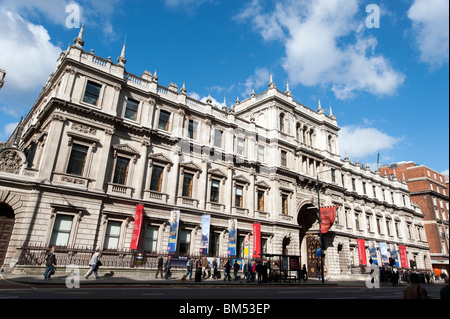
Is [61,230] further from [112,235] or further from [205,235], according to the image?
[205,235]

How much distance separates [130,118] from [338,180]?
99.1ft

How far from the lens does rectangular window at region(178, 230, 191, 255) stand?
24819 mm

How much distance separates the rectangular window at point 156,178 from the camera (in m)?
24.9

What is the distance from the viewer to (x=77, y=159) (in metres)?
21.8

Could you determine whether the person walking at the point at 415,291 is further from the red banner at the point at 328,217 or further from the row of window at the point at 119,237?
the red banner at the point at 328,217

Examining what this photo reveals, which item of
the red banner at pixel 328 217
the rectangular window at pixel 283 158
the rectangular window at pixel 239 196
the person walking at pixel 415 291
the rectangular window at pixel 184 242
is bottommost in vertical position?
the person walking at pixel 415 291

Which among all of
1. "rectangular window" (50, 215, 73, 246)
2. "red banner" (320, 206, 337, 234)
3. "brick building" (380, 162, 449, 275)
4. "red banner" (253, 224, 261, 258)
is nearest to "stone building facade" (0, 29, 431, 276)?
"rectangular window" (50, 215, 73, 246)

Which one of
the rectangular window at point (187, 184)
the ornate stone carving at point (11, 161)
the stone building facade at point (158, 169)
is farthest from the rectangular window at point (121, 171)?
the ornate stone carving at point (11, 161)

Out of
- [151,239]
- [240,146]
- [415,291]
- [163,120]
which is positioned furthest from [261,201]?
[415,291]

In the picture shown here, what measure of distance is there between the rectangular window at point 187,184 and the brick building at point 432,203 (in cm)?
4927

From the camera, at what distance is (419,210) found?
193ft

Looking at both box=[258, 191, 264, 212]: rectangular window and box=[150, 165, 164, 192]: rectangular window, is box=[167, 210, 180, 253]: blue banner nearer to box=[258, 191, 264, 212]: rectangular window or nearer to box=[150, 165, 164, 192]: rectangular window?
box=[150, 165, 164, 192]: rectangular window

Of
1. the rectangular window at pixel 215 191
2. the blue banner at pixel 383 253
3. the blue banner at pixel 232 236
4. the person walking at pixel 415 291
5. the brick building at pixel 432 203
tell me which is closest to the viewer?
the person walking at pixel 415 291

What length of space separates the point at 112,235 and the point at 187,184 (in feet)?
26.1
